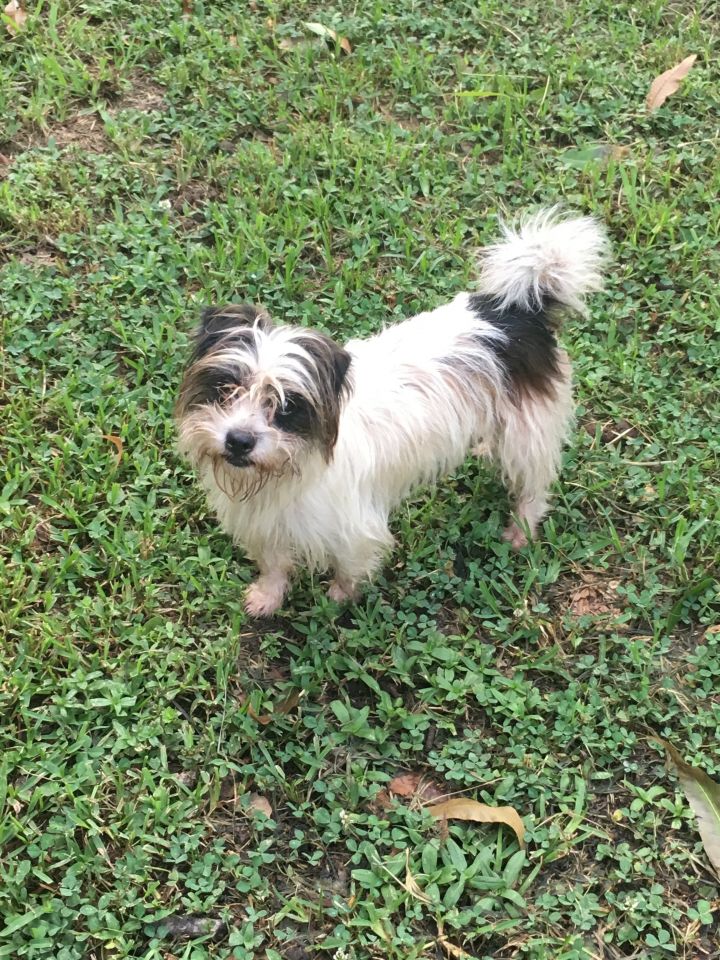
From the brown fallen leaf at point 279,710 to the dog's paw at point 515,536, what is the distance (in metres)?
1.21

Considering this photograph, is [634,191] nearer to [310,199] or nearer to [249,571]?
[310,199]

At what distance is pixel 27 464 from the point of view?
3986 mm

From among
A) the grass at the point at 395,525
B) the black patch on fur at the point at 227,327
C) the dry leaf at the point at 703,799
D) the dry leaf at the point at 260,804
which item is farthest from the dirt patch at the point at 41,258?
the dry leaf at the point at 703,799

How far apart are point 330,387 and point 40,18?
171 inches

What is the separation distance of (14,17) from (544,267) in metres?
4.31

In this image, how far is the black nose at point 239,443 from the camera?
9.48 ft

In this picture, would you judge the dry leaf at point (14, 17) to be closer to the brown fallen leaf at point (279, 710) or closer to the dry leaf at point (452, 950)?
the brown fallen leaf at point (279, 710)

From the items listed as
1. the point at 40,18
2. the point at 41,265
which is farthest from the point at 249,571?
the point at 40,18

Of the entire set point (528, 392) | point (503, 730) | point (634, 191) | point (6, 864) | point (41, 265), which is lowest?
point (6, 864)

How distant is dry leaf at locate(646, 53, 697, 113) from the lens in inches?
225

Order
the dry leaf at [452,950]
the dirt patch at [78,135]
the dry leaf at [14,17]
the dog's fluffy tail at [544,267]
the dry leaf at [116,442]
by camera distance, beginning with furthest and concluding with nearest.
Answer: the dry leaf at [14,17]
the dirt patch at [78,135]
the dry leaf at [116,442]
the dog's fluffy tail at [544,267]
the dry leaf at [452,950]

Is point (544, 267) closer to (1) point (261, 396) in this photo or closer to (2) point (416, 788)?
(1) point (261, 396)

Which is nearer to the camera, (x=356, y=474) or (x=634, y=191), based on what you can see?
(x=356, y=474)

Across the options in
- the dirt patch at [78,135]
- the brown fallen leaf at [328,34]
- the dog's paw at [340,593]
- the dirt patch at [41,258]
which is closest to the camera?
the dog's paw at [340,593]
